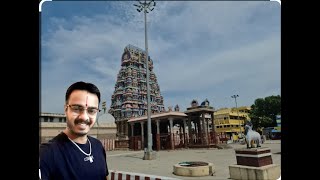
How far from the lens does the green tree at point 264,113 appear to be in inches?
1270

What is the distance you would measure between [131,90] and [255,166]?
82.6 feet

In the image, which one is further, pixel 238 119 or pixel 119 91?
pixel 238 119

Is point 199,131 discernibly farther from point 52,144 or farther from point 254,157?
point 52,144

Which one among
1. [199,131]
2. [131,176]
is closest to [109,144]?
[199,131]

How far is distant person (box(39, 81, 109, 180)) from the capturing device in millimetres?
2223

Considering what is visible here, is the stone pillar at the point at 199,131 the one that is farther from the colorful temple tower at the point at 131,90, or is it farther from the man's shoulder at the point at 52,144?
the man's shoulder at the point at 52,144

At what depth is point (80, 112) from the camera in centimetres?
230

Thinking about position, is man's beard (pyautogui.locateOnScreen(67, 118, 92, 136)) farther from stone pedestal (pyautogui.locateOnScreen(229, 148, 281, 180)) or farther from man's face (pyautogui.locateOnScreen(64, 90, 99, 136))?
stone pedestal (pyautogui.locateOnScreen(229, 148, 281, 180))

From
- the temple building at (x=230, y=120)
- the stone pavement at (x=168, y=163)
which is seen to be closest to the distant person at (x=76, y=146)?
the stone pavement at (x=168, y=163)

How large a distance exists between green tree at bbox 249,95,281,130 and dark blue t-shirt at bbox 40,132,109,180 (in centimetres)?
3270
